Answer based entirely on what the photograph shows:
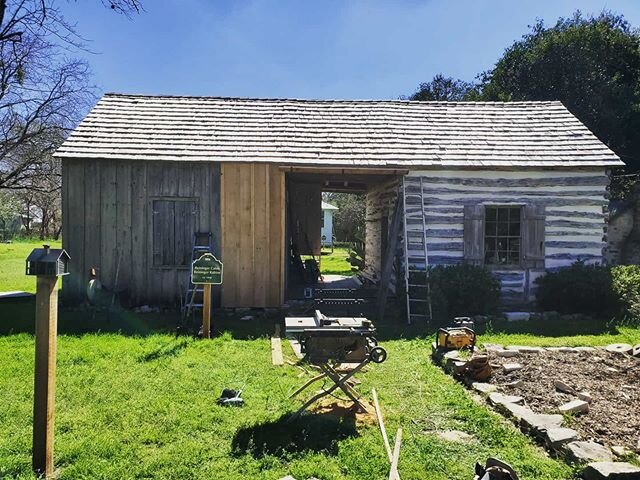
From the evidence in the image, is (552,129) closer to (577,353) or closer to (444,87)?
(577,353)

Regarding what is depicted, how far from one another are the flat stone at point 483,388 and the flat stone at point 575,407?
74 cm

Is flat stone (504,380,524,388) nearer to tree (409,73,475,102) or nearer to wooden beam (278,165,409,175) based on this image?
wooden beam (278,165,409,175)

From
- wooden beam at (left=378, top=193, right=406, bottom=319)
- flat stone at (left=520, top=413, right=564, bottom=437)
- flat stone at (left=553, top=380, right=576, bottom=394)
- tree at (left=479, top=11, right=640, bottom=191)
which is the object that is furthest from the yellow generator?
tree at (left=479, top=11, right=640, bottom=191)

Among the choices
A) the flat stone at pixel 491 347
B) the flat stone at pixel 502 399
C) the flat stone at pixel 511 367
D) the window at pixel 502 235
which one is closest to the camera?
the flat stone at pixel 502 399

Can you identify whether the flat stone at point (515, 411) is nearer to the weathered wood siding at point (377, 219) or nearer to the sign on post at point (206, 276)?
the sign on post at point (206, 276)

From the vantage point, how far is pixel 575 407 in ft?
14.8

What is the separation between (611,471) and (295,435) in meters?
2.38

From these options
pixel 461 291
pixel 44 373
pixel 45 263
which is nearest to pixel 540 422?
pixel 44 373

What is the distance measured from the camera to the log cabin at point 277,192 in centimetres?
977

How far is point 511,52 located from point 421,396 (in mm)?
23618

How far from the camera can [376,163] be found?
32.9 feet

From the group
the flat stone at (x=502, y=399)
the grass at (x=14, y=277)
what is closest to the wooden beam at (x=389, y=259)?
the flat stone at (x=502, y=399)

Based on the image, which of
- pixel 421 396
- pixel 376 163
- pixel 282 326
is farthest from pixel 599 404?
pixel 376 163

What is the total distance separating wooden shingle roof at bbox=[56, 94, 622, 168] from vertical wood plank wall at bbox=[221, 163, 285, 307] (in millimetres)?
437
